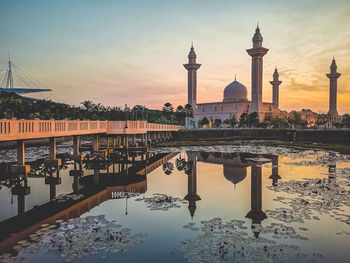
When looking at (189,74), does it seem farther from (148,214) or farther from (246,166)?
(148,214)

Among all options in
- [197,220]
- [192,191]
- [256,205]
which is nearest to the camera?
[197,220]

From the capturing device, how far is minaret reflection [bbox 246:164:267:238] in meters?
13.0

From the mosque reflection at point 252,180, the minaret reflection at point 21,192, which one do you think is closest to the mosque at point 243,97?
the mosque reflection at point 252,180

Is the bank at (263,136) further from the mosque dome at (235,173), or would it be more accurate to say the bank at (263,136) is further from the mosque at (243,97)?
the mosque dome at (235,173)

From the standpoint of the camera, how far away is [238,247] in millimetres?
10664

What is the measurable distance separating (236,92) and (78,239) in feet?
360

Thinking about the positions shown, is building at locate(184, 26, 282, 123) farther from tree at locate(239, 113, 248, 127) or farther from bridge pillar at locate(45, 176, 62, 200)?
bridge pillar at locate(45, 176, 62, 200)

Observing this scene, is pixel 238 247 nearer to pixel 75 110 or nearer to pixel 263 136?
pixel 75 110

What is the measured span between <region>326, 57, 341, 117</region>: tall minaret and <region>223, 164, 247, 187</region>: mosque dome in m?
111

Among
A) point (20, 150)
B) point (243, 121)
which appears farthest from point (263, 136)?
point (20, 150)

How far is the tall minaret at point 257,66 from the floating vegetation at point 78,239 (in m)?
95.4

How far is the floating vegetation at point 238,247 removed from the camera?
32.4 ft

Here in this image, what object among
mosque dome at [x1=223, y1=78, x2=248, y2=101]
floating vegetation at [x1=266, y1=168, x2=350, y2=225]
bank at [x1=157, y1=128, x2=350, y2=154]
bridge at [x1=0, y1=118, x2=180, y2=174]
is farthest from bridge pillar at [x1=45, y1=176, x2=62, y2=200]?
mosque dome at [x1=223, y1=78, x2=248, y2=101]

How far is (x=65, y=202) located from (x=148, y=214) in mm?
5203
